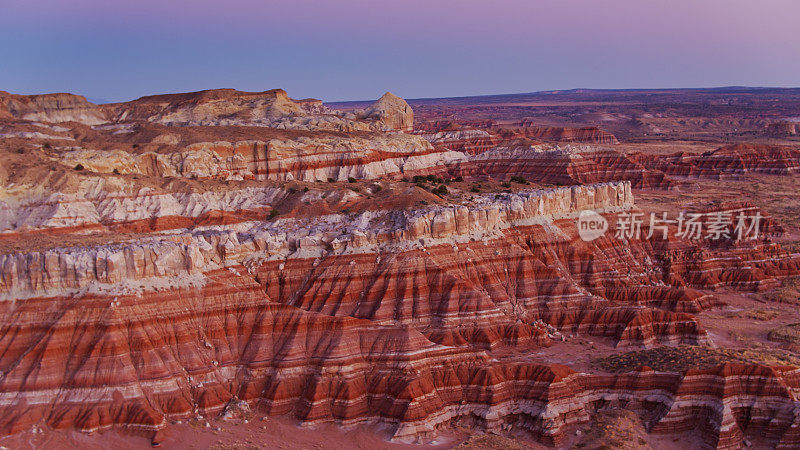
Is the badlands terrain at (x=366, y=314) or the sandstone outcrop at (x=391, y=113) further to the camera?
the sandstone outcrop at (x=391, y=113)

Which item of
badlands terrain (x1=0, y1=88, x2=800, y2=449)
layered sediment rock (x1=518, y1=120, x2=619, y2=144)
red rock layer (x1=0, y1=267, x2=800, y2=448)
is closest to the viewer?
red rock layer (x1=0, y1=267, x2=800, y2=448)

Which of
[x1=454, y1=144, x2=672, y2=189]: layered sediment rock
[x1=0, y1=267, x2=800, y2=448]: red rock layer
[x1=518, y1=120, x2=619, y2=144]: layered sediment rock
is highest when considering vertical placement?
[x1=518, y1=120, x2=619, y2=144]: layered sediment rock

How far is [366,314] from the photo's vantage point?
138ft

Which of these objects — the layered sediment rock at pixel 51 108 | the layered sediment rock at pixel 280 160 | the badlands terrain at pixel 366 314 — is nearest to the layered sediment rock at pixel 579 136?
the layered sediment rock at pixel 280 160

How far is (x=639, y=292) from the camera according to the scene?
5125cm

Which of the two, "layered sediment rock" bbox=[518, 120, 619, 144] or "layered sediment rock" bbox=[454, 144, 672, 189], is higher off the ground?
"layered sediment rock" bbox=[518, 120, 619, 144]

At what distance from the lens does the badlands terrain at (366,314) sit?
3256 cm

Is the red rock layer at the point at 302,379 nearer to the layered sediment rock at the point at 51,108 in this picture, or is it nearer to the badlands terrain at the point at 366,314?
the badlands terrain at the point at 366,314

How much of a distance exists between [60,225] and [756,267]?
69.2m

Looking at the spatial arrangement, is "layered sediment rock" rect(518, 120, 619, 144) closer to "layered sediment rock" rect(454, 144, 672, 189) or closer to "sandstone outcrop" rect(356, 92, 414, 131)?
"layered sediment rock" rect(454, 144, 672, 189)

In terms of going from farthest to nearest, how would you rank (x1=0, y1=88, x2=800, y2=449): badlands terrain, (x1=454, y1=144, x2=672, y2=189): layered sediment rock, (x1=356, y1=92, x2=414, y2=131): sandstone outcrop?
1. (x1=356, y1=92, x2=414, y2=131): sandstone outcrop
2. (x1=454, y1=144, x2=672, y2=189): layered sediment rock
3. (x1=0, y1=88, x2=800, y2=449): badlands terrain

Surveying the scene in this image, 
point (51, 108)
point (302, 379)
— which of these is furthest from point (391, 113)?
point (302, 379)

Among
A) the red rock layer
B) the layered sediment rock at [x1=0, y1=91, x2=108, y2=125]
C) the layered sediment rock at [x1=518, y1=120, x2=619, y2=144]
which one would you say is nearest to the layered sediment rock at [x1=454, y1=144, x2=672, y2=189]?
the layered sediment rock at [x1=0, y1=91, x2=108, y2=125]

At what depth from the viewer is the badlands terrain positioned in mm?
32562
